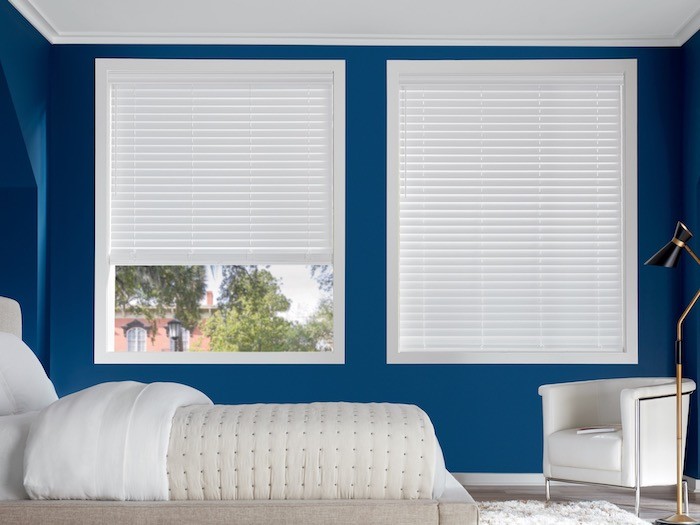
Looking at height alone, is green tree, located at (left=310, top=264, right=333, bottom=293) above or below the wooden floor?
above

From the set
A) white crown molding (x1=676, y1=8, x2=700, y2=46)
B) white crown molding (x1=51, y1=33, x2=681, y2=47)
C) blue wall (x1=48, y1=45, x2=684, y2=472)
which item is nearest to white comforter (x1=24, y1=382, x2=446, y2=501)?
blue wall (x1=48, y1=45, x2=684, y2=472)

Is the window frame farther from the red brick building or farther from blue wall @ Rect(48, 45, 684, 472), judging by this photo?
blue wall @ Rect(48, 45, 684, 472)

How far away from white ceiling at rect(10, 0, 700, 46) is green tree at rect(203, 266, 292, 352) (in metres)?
1.57

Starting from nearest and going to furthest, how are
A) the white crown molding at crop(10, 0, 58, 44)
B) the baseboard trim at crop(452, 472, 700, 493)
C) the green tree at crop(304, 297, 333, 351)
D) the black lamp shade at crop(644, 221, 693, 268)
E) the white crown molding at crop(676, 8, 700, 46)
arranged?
1. the black lamp shade at crop(644, 221, 693, 268)
2. the white crown molding at crop(10, 0, 58, 44)
3. the white crown molding at crop(676, 8, 700, 46)
4. the baseboard trim at crop(452, 472, 700, 493)
5. the green tree at crop(304, 297, 333, 351)

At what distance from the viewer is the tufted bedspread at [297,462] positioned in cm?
210

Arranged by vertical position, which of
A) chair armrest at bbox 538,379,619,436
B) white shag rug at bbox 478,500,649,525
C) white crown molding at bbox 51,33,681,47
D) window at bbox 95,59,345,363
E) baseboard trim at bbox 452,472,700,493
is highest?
white crown molding at bbox 51,33,681,47

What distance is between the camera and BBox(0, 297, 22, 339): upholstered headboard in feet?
13.5

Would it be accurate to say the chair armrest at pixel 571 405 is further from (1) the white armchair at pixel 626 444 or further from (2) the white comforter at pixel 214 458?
(2) the white comforter at pixel 214 458

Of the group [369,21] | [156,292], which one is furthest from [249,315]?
[369,21]

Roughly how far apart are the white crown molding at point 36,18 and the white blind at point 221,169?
452 millimetres

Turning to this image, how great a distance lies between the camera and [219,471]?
6.89ft

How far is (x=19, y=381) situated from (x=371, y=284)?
2597 millimetres

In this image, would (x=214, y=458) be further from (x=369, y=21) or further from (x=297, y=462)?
(x=369, y=21)

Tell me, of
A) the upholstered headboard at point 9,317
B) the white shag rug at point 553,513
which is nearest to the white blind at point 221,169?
the upholstered headboard at point 9,317
